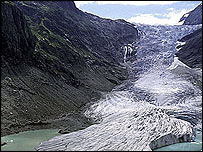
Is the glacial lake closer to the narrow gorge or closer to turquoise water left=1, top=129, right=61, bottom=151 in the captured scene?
turquoise water left=1, top=129, right=61, bottom=151

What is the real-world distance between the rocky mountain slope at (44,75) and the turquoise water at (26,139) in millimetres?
1321

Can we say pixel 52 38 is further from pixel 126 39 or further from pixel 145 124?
pixel 126 39

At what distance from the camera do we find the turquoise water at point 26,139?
923 inches

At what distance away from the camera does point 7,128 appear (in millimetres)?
28266

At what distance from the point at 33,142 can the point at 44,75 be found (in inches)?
826

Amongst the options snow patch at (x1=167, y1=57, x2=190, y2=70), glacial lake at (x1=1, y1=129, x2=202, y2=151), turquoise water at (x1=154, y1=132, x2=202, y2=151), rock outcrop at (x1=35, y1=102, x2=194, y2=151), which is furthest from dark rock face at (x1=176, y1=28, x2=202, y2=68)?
glacial lake at (x1=1, y1=129, x2=202, y2=151)

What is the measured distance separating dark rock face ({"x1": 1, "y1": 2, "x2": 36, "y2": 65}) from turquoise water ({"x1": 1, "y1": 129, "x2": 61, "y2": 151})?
634 inches

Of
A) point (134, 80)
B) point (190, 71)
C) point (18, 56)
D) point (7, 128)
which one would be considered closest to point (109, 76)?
point (134, 80)

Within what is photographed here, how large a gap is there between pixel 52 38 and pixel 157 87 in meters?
29.3

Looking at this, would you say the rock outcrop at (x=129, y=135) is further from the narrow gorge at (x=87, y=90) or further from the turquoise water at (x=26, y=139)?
the turquoise water at (x=26, y=139)

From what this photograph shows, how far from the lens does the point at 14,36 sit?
43.0 meters

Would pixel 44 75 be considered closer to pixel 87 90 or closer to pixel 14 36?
pixel 14 36

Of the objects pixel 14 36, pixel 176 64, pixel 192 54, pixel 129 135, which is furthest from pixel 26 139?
pixel 192 54

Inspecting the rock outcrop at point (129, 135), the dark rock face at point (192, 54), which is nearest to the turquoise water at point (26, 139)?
the rock outcrop at point (129, 135)
